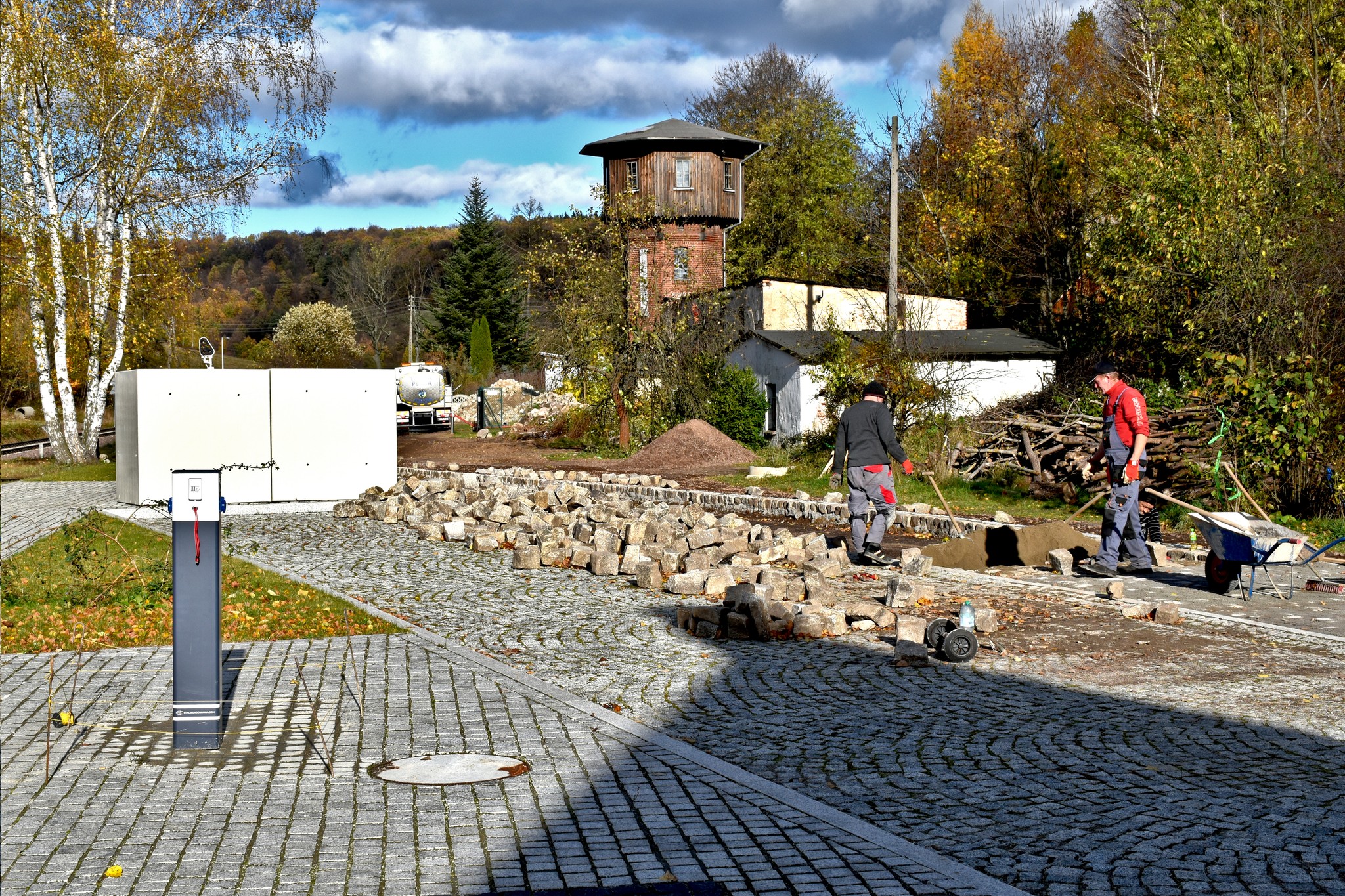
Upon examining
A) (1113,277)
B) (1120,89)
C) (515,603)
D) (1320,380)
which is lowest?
(515,603)

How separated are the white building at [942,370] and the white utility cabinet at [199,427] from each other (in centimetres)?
1475

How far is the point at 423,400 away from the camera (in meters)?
52.4

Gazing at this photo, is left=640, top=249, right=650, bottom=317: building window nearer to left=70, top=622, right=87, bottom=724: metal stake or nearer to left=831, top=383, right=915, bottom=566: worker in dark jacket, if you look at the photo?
left=831, top=383, right=915, bottom=566: worker in dark jacket

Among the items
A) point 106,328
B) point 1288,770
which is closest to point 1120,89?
point 106,328

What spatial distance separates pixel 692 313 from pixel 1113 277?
14.5 m

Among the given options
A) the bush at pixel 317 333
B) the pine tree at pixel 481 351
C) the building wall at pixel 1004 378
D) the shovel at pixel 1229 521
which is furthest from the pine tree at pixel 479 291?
the shovel at pixel 1229 521

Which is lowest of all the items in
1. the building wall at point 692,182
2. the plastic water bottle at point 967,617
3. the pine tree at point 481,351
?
the plastic water bottle at point 967,617

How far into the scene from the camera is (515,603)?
37.6 feet

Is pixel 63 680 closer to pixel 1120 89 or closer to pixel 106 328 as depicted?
pixel 106 328

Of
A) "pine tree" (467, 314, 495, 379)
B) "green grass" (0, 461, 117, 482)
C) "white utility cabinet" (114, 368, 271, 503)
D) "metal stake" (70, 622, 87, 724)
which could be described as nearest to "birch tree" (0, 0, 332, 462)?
"green grass" (0, 461, 117, 482)

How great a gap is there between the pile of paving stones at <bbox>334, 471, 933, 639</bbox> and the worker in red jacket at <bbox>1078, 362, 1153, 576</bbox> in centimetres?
183

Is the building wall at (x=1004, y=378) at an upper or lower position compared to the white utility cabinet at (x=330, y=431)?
upper

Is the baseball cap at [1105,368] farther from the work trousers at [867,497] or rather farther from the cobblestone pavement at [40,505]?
the cobblestone pavement at [40,505]

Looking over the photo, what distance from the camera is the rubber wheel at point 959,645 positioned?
28.9 feet
